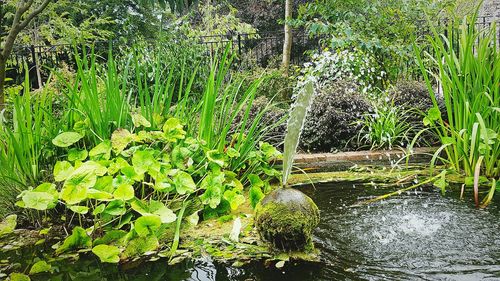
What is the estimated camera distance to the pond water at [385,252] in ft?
4.68

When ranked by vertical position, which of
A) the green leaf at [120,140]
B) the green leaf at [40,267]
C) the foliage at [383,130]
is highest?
the green leaf at [120,140]

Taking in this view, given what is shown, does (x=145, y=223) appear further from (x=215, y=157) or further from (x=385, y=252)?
(x=385, y=252)

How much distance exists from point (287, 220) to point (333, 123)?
144 inches

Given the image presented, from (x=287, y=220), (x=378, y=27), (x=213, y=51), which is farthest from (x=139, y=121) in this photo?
(x=213, y=51)

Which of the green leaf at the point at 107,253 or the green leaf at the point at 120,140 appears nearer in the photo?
the green leaf at the point at 107,253

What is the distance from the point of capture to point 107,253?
1.65 m

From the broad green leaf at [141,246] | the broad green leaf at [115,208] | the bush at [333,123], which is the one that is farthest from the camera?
the bush at [333,123]

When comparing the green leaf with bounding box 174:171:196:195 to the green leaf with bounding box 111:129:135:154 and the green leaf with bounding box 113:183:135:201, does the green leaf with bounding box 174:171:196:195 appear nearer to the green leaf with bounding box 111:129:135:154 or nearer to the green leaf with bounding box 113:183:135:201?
the green leaf with bounding box 113:183:135:201

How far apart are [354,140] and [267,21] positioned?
12.9 m

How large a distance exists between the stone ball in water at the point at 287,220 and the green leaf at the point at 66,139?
39.4 inches

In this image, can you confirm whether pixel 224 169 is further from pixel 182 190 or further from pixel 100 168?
pixel 100 168

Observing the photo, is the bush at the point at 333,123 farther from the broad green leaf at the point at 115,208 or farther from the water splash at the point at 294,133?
the broad green leaf at the point at 115,208

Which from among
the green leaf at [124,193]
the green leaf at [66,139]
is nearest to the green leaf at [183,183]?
the green leaf at [124,193]

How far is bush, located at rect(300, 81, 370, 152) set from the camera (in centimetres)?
499
